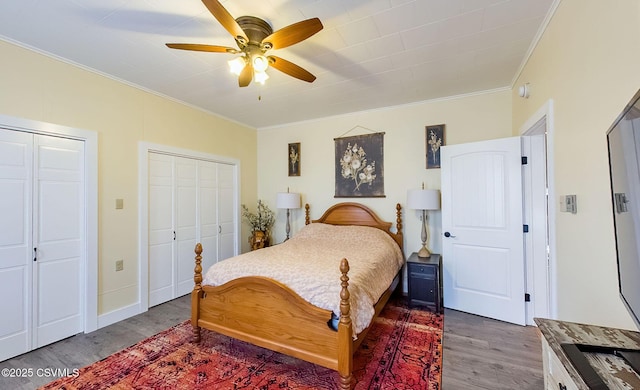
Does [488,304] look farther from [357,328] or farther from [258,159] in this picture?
[258,159]

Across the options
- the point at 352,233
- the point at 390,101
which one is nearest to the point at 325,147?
the point at 390,101

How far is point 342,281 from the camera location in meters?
1.82

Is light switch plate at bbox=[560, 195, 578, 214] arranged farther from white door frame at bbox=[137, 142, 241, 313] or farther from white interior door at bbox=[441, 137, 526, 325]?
white door frame at bbox=[137, 142, 241, 313]

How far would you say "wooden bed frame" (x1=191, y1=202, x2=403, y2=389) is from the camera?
1800 mm

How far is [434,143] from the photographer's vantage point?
11.7ft

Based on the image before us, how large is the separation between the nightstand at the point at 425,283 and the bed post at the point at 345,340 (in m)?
1.61

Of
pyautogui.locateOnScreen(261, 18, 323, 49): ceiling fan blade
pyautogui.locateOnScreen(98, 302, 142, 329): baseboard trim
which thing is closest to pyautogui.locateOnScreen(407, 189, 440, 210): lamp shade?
pyautogui.locateOnScreen(261, 18, 323, 49): ceiling fan blade

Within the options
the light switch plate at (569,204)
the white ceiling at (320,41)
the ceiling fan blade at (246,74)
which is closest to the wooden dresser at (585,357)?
the light switch plate at (569,204)

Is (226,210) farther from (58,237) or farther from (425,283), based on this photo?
(425,283)

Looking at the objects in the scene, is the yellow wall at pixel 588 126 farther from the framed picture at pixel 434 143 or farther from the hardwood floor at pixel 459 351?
the framed picture at pixel 434 143

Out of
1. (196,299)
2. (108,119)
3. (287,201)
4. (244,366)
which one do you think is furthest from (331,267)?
(108,119)

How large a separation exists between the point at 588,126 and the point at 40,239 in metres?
4.24

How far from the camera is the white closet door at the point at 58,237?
2.43 metres

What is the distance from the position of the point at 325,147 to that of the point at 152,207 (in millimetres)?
2589
